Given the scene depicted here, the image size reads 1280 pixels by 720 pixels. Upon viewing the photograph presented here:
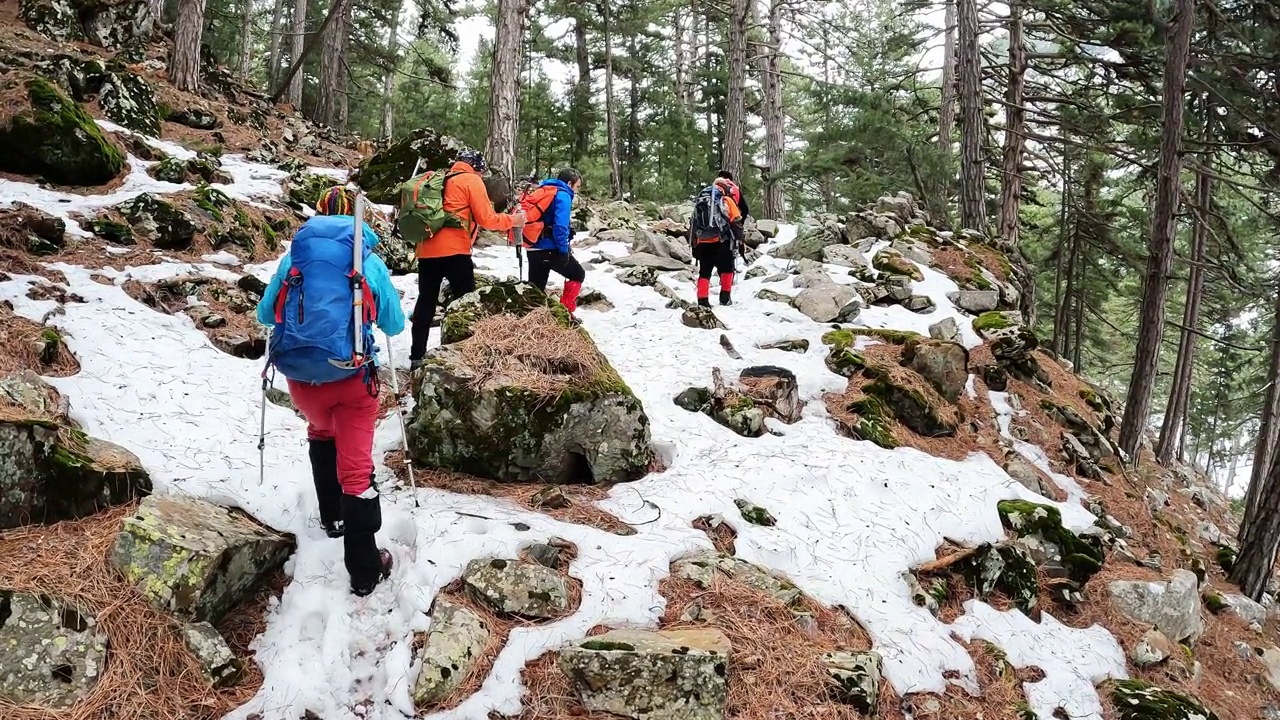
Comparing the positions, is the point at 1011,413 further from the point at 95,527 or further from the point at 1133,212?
the point at 1133,212

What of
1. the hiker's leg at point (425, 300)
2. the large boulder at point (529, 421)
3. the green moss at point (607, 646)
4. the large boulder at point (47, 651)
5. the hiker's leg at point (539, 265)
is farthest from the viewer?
the hiker's leg at point (539, 265)

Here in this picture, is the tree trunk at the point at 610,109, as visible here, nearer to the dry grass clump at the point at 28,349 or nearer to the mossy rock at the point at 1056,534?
the mossy rock at the point at 1056,534

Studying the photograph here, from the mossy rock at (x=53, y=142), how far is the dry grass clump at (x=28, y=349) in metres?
3.21

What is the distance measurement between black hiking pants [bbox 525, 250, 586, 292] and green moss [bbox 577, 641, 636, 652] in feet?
14.4

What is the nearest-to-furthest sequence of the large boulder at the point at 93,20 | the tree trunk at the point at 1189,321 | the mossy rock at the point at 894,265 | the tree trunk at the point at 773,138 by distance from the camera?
the mossy rock at the point at 894,265 → the large boulder at the point at 93,20 → the tree trunk at the point at 1189,321 → the tree trunk at the point at 773,138

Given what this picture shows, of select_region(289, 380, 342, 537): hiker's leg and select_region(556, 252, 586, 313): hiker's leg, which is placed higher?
select_region(556, 252, 586, 313): hiker's leg

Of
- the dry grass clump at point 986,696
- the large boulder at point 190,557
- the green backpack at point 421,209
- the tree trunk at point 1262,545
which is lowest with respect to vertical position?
the tree trunk at point 1262,545

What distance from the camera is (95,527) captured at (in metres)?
3.36

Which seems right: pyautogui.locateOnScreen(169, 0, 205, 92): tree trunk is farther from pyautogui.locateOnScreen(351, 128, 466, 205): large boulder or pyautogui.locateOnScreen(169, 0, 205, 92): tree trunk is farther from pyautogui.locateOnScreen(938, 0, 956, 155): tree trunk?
pyautogui.locateOnScreen(938, 0, 956, 155): tree trunk

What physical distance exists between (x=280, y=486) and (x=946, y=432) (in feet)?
18.8

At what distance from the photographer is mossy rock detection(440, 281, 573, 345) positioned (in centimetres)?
528

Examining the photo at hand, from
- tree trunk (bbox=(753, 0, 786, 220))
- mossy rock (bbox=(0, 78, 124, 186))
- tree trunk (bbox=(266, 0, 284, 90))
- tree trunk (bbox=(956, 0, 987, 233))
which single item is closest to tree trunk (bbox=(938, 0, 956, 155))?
tree trunk (bbox=(956, 0, 987, 233))

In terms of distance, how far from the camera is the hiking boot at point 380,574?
11.3 feet

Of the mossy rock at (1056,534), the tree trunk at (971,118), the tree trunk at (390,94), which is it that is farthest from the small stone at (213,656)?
the tree trunk at (390,94)
